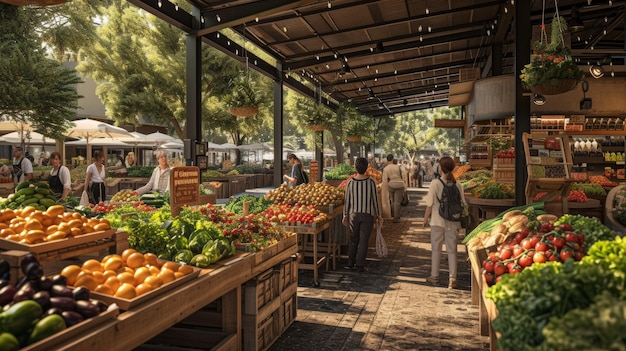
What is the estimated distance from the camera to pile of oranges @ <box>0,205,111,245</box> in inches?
128

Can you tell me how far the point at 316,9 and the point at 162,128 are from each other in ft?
74.0

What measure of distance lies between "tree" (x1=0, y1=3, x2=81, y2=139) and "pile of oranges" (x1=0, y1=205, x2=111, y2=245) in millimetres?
12109

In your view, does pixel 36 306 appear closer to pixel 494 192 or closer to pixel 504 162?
pixel 494 192

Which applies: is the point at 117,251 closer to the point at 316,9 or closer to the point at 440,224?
the point at 440,224

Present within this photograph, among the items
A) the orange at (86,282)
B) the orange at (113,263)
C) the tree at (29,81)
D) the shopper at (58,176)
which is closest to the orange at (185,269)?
the orange at (113,263)

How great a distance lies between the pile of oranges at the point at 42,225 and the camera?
325 cm

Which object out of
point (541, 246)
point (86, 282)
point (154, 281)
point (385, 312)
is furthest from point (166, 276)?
point (385, 312)

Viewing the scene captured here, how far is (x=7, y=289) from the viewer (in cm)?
252

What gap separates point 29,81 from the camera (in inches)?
577

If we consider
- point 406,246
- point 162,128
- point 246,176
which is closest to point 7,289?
point 406,246

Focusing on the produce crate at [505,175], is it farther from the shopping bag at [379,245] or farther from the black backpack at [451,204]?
the black backpack at [451,204]

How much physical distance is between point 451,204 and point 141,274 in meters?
4.33

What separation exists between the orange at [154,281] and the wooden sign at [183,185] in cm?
177

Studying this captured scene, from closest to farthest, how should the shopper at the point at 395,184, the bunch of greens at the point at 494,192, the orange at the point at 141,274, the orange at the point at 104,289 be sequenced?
the orange at the point at 104,289 → the orange at the point at 141,274 → the bunch of greens at the point at 494,192 → the shopper at the point at 395,184
